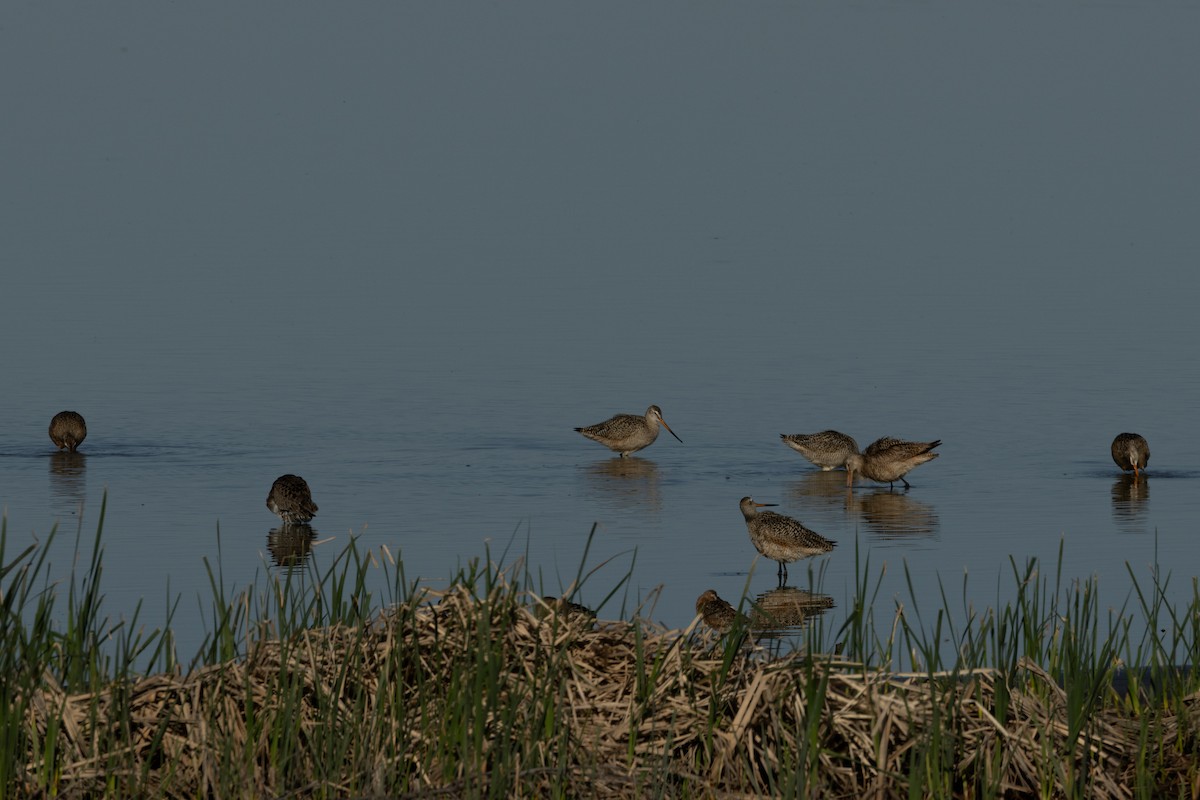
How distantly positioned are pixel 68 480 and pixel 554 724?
10.9 metres

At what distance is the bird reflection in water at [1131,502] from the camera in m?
15.4

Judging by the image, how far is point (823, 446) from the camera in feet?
61.2

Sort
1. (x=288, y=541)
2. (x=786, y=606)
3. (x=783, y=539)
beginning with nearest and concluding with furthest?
(x=786, y=606) → (x=783, y=539) → (x=288, y=541)

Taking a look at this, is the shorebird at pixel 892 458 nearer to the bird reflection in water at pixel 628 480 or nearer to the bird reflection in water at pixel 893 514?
the bird reflection in water at pixel 893 514

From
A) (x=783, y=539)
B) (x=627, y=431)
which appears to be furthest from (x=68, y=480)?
(x=783, y=539)

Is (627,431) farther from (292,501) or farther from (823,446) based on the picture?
(292,501)

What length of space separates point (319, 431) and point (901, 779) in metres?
13.0

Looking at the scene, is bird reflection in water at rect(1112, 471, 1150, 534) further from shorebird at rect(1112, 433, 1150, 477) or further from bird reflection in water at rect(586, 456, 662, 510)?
bird reflection in water at rect(586, 456, 662, 510)

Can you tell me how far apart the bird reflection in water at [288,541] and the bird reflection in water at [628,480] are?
270 centimetres

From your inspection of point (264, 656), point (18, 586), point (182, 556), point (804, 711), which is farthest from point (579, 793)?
point (182, 556)

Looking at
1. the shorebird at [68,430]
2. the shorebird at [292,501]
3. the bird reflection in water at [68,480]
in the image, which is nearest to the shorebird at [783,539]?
the shorebird at [292,501]

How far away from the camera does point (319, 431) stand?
19.3m

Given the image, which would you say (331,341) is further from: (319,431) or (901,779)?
(901,779)

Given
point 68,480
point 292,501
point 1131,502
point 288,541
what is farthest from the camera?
point 68,480
